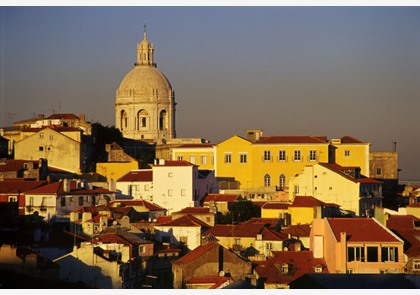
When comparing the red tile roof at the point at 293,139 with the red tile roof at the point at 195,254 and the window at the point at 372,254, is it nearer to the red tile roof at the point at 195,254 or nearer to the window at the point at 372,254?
the red tile roof at the point at 195,254

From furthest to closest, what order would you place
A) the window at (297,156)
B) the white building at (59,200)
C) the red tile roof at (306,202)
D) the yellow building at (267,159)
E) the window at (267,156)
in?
1. the window at (267,156)
2. the window at (297,156)
3. the yellow building at (267,159)
4. the red tile roof at (306,202)
5. the white building at (59,200)

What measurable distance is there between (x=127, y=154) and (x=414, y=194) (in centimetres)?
1688

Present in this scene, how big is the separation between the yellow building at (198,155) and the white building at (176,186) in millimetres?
9331

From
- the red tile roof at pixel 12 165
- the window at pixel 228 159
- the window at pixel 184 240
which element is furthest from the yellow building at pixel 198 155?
the window at pixel 184 240

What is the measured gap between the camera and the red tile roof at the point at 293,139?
78.9m

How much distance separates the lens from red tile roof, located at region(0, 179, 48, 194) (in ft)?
218

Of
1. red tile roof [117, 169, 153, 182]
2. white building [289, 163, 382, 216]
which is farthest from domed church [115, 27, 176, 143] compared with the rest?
white building [289, 163, 382, 216]

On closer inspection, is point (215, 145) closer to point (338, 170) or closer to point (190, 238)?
point (338, 170)

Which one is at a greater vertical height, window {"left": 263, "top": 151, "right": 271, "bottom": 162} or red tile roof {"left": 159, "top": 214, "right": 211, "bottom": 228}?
window {"left": 263, "top": 151, "right": 271, "bottom": 162}

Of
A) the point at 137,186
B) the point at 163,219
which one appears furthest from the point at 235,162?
the point at 163,219

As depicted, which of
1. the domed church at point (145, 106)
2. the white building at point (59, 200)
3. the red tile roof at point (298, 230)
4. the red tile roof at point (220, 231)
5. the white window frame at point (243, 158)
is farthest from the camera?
the domed church at point (145, 106)

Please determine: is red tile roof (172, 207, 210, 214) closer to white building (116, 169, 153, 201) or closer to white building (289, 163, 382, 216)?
white building (116, 169, 153, 201)

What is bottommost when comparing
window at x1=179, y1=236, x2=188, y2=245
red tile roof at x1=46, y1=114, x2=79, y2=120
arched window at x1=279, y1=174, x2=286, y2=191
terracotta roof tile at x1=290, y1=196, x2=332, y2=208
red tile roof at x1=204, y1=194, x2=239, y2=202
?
window at x1=179, y1=236, x2=188, y2=245

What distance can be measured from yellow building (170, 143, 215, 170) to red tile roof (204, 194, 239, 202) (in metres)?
→ 9.44
